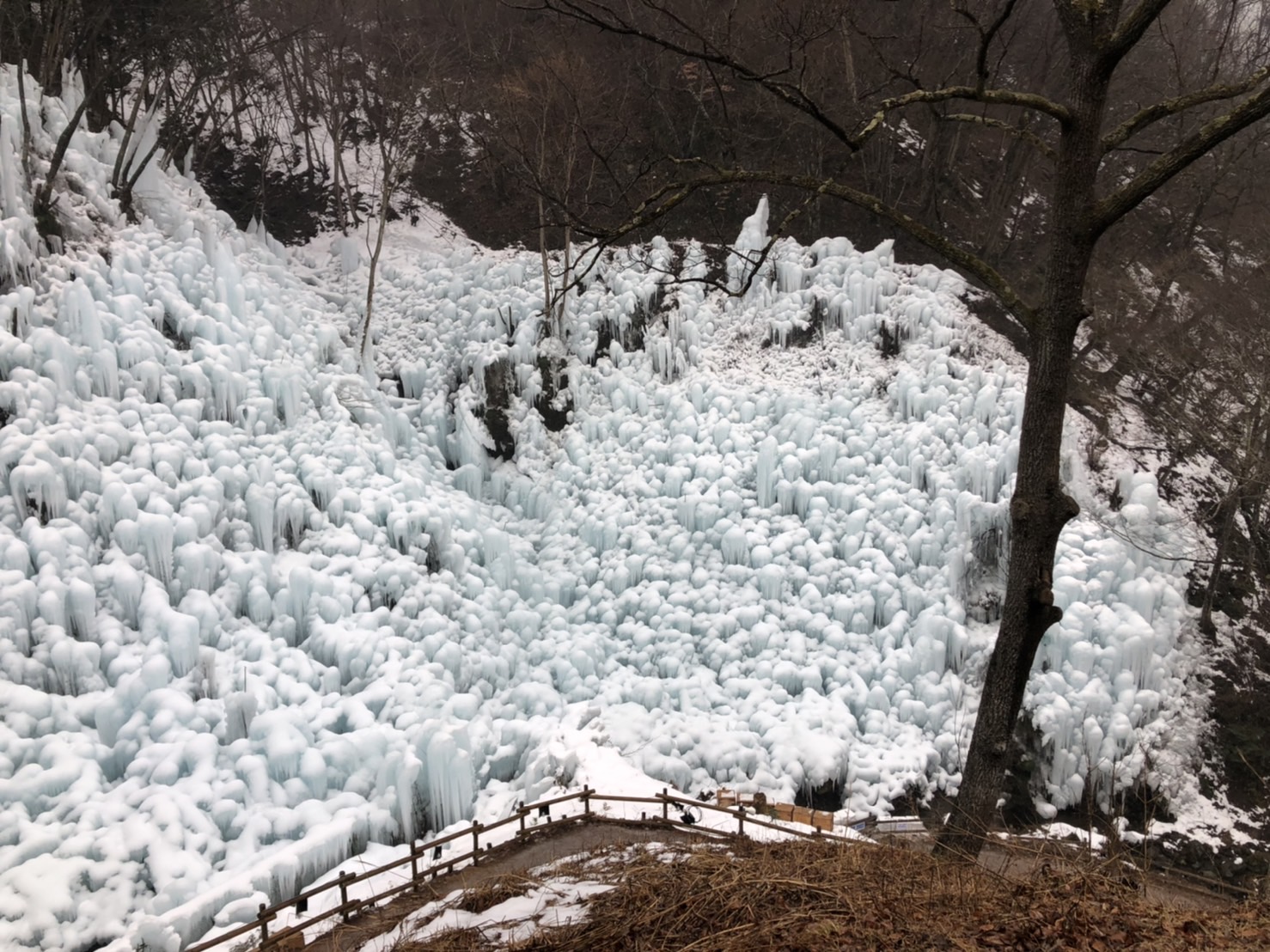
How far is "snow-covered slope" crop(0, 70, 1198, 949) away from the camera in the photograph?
786cm

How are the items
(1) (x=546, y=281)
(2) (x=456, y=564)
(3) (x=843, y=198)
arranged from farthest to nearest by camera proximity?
(1) (x=546, y=281), (2) (x=456, y=564), (3) (x=843, y=198)

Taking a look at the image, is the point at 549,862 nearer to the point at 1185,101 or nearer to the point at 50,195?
the point at 1185,101

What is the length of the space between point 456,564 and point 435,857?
182 inches

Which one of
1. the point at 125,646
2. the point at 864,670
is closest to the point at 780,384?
the point at 864,670

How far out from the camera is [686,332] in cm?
Result: 1398

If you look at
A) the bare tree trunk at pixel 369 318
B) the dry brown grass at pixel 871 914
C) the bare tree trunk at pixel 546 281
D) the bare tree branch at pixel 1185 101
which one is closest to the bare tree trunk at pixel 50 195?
the bare tree trunk at pixel 369 318

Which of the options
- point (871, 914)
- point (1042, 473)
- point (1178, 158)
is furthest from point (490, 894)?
point (1178, 158)

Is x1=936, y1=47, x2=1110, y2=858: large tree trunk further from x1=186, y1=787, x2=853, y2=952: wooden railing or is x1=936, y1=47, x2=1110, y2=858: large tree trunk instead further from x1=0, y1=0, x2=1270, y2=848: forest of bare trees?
x1=0, y1=0, x2=1270, y2=848: forest of bare trees

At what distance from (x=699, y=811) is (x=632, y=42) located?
17.8m

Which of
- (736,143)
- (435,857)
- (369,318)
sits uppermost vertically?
(736,143)

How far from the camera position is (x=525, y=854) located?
8.13m

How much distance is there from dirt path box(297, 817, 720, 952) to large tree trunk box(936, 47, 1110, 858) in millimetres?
3120

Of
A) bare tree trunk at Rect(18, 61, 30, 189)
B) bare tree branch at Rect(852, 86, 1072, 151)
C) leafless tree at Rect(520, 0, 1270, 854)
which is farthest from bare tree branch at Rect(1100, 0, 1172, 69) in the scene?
bare tree trunk at Rect(18, 61, 30, 189)

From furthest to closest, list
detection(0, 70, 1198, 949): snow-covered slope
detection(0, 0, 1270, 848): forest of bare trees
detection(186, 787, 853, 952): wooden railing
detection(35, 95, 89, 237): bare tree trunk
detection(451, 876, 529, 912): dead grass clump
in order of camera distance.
Answer: detection(0, 0, 1270, 848): forest of bare trees, detection(35, 95, 89, 237): bare tree trunk, detection(0, 70, 1198, 949): snow-covered slope, detection(186, 787, 853, 952): wooden railing, detection(451, 876, 529, 912): dead grass clump
